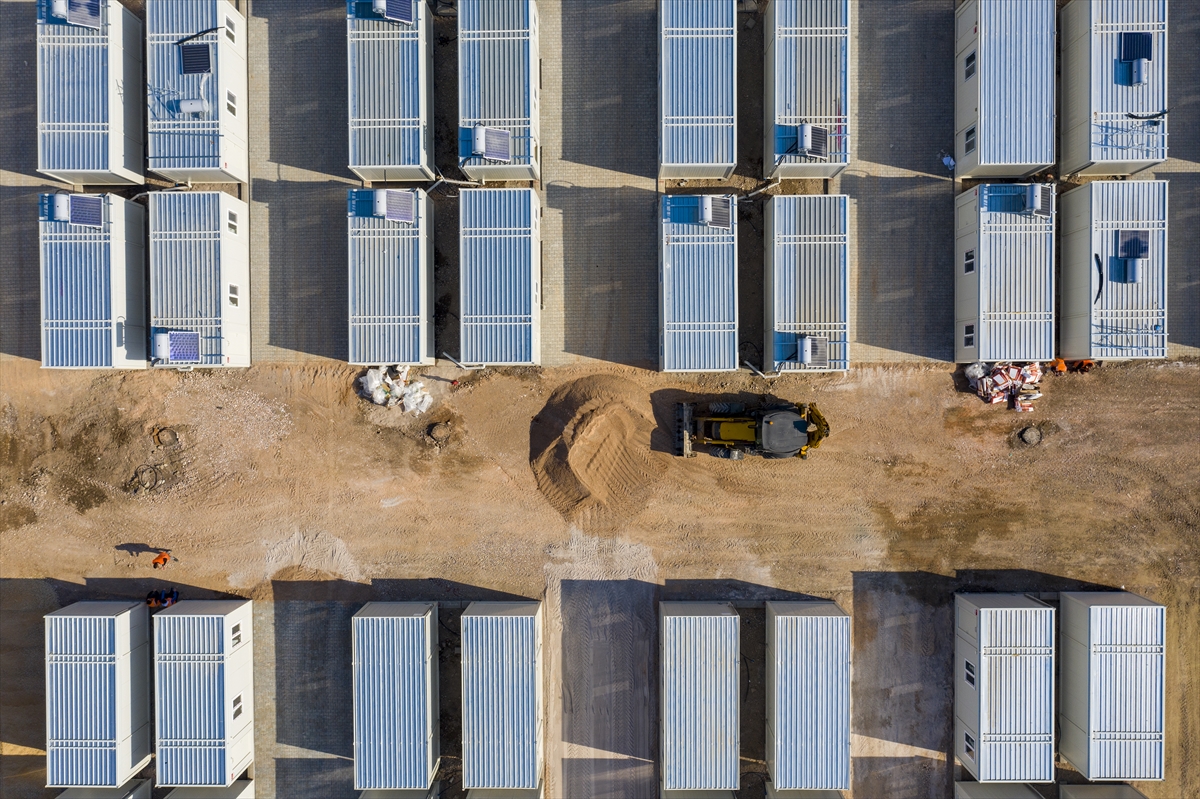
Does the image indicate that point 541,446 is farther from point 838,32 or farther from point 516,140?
point 838,32

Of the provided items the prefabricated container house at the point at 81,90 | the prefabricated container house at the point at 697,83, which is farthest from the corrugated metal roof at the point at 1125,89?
the prefabricated container house at the point at 81,90

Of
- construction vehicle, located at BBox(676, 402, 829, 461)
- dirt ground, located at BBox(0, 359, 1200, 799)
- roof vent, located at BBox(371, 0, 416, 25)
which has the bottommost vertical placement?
dirt ground, located at BBox(0, 359, 1200, 799)

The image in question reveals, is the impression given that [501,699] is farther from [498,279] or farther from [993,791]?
[993,791]

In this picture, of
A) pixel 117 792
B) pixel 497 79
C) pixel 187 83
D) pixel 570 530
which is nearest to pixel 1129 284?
pixel 570 530

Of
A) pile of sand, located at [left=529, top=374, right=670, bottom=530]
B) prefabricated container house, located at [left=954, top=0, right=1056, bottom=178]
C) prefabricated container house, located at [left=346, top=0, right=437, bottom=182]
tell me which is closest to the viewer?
prefabricated container house, located at [left=346, top=0, right=437, bottom=182]

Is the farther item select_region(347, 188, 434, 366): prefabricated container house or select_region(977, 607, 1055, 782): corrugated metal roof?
select_region(977, 607, 1055, 782): corrugated metal roof

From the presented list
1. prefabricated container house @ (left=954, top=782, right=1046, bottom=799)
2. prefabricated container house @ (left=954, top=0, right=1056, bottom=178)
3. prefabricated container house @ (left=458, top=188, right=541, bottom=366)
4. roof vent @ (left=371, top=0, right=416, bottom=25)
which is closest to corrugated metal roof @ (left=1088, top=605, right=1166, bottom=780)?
prefabricated container house @ (left=954, top=782, right=1046, bottom=799)

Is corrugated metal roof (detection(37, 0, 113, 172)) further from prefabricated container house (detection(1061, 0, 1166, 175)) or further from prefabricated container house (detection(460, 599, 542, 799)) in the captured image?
prefabricated container house (detection(1061, 0, 1166, 175))
